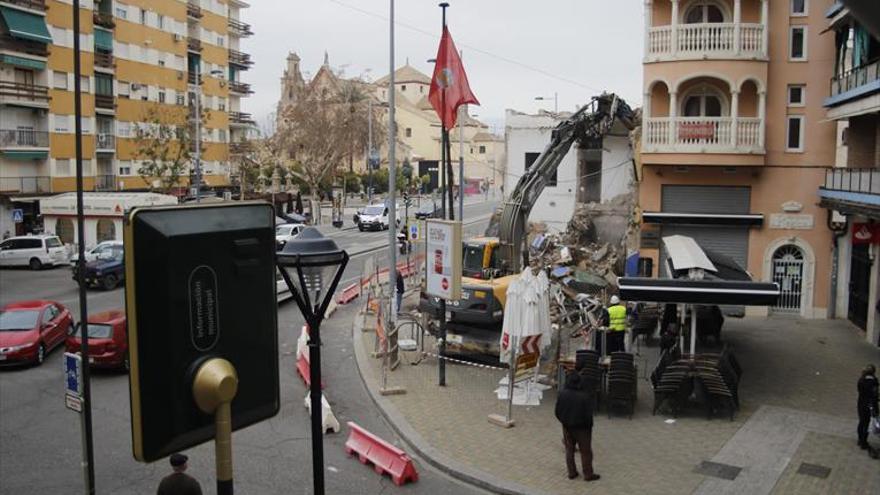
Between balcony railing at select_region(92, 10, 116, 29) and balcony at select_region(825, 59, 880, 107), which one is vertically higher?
balcony railing at select_region(92, 10, 116, 29)

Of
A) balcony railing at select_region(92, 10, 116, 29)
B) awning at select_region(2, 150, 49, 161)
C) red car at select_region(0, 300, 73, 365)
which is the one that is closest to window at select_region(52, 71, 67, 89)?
awning at select_region(2, 150, 49, 161)

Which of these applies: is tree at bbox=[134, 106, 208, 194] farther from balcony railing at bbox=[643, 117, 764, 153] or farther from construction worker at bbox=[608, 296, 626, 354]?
construction worker at bbox=[608, 296, 626, 354]

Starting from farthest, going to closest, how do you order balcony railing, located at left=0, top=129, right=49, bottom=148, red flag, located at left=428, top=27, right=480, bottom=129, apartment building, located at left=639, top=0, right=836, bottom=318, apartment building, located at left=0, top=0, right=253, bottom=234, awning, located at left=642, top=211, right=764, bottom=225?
apartment building, located at left=0, top=0, right=253, bottom=234 < balcony railing, located at left=0, top=129, right=49, bottom=148 < awning, located at left=642, top=211, right=764, bottom=225 < apartment building, located at left=639, top=0, right=836, bottom=318 < red flag, located at left=428, top=27, right=480, bottom=129

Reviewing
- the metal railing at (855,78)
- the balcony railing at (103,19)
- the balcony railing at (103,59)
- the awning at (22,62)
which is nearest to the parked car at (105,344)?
the metal railing at (855,78)

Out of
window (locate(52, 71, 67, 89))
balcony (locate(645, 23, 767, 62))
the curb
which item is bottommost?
the curb

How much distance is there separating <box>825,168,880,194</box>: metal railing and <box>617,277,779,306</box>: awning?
6.16 meters

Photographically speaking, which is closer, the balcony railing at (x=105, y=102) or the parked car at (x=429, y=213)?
the parked car at (x=429, y=213)

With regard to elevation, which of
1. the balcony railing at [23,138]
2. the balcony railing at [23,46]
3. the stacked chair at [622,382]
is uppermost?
the balcony railing at [23,46]

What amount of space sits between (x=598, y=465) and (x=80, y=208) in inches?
334

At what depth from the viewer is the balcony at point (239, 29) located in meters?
68.0

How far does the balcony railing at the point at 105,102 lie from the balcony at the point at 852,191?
40.7 m

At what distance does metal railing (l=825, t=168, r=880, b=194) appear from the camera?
1923 centimetres

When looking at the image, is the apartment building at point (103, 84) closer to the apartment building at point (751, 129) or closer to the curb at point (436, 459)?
the apartment building at point (751, 129)

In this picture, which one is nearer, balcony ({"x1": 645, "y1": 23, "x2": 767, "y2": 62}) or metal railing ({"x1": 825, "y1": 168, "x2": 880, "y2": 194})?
metal railing ({"x1": 825, "y1": 168, "x2": 880, "y2": 194})
